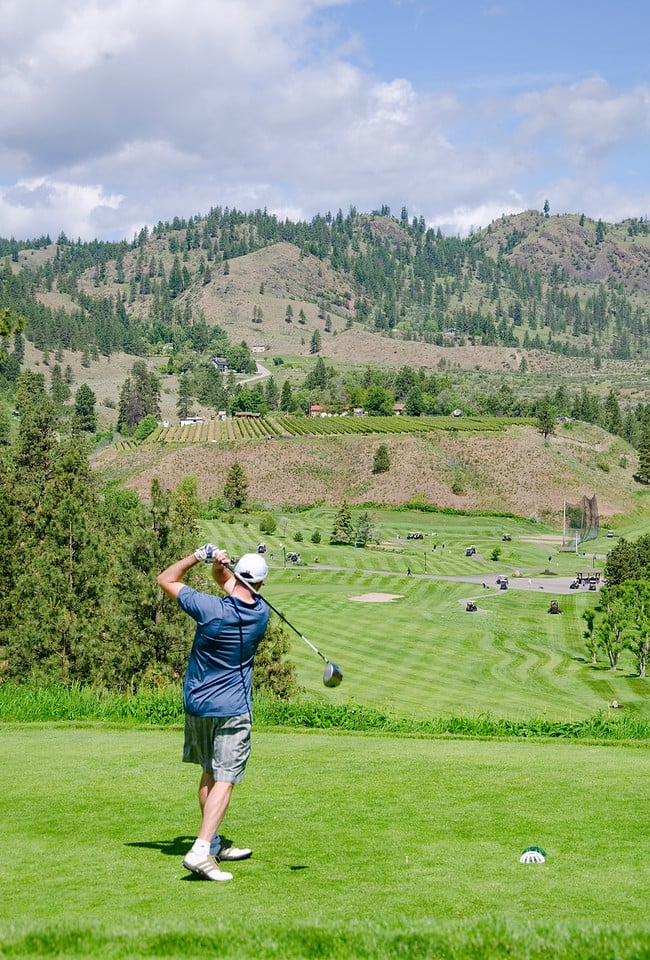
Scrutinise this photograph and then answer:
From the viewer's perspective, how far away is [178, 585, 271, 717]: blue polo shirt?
877 cm

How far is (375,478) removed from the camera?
173625mm

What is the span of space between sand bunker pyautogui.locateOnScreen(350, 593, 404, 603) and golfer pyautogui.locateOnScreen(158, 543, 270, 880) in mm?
76373

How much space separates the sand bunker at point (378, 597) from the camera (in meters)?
85.7

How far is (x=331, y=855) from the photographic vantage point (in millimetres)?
8477

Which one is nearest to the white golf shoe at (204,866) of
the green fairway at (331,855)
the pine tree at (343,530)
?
the green fairway at (331,855)

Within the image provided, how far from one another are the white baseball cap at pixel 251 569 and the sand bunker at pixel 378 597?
7652 cm

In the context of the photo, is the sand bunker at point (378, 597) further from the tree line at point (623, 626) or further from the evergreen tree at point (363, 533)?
the evergreen tree at point (363, 533)

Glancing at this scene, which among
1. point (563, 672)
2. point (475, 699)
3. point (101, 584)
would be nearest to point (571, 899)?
point (101, 584)

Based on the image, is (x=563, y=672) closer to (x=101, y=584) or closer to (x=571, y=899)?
(x=101, y=584)

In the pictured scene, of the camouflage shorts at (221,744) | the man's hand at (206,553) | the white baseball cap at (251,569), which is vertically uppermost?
the man's hand at (206,553)

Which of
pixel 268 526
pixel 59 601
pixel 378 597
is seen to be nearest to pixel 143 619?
pixel 59 601

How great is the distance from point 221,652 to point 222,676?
22cm

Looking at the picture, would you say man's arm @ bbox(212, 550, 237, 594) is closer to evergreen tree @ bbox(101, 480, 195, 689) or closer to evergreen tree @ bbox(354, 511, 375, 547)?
evergreen tree @ bbox(101, 480, 195, 689)

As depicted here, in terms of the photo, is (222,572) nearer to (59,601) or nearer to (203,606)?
(203,606)
